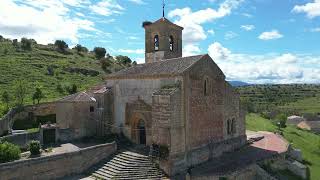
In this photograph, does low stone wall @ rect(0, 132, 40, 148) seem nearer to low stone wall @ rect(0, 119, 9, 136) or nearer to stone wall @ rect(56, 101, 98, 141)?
stone wall @ rect(56, 101, 98, 141)

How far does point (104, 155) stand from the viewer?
22.9 m

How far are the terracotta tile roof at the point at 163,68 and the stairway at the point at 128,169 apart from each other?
18.4 ft

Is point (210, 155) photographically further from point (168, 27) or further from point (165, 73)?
point (168, 27)

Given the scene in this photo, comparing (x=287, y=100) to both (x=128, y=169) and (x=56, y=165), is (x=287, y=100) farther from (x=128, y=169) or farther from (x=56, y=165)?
(x=56, y=165)

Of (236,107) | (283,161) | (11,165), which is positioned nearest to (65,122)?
(11,165)

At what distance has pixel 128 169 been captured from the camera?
20.8 m

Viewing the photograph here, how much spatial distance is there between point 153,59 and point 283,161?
13.8 metres

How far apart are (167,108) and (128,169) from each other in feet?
14.3

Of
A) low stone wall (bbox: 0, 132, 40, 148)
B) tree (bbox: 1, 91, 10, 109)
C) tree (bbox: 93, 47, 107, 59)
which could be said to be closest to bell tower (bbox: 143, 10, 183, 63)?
low stone wall (bbox: 0, 132, 40, 148)

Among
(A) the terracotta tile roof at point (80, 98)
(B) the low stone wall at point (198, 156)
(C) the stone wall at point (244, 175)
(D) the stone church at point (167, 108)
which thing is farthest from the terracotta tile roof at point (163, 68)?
(C) the stone wall at point (244, 175)

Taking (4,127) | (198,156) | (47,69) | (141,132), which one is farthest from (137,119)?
(47,69)

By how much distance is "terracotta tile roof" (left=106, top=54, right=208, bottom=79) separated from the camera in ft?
74.3

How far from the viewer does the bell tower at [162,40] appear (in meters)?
30.0

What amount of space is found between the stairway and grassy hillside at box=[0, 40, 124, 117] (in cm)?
1773
